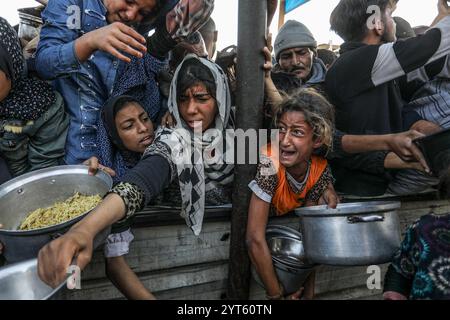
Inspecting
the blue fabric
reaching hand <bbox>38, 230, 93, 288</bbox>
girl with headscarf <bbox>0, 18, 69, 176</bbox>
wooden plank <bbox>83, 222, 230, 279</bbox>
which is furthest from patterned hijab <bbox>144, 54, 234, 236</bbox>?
reaching hand <bbox>38, 230, 93, 288</bbox>

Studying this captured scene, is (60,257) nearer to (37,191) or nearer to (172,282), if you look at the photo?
(37,191)

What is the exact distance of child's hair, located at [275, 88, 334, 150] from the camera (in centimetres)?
237

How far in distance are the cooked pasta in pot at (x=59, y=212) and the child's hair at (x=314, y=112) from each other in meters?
1.32

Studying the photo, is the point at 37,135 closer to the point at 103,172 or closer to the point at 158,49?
the point at 103,172

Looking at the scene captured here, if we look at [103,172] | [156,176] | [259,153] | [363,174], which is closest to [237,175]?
[259,153]

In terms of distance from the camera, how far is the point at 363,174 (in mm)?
2742

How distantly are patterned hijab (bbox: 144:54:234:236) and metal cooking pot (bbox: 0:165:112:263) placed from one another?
43cm

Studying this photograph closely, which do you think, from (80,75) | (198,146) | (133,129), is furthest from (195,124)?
(80,75)

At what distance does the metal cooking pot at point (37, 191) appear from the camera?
1622mm

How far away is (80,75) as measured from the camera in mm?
2307

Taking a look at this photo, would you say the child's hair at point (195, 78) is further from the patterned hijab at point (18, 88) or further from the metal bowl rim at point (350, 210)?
the metal bowl rim at point (350, 210)

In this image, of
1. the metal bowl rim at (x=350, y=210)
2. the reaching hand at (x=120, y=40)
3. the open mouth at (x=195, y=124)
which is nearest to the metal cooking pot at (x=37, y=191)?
the reaching hand at (x=120, y=40)
